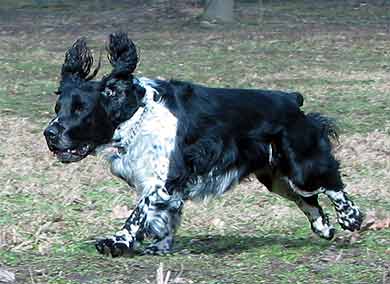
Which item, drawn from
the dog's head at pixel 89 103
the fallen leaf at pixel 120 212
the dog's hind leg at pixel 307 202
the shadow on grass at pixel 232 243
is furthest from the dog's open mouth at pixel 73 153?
the fallen leaf at pixel 120 212

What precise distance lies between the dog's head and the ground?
0.71 meters

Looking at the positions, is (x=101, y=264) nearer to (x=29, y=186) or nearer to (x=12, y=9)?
(x=29, y=186)

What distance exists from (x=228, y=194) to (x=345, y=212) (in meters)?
1.68

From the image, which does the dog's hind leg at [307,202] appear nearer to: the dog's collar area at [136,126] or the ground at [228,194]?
the ground at [228,194]

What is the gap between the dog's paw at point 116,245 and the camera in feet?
23.0

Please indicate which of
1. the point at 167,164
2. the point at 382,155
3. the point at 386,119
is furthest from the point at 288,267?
the point at 386,119

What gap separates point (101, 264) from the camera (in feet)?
22.5

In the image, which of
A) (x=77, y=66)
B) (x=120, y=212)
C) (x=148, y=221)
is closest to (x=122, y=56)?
(x=77, y=66)

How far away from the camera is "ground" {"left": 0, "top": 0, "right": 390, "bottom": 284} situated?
6.83 metres

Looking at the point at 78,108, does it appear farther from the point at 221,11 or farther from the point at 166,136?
the point at 221,11

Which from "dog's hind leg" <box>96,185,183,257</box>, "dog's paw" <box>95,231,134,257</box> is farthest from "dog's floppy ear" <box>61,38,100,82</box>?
"dog's paw" <box>95,231,134,257</box>

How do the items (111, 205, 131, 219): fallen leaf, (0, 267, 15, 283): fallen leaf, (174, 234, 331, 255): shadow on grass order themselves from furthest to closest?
(111, 205, 131, 219): fallen leaf < (174, 234, 331, 255): shadow on grass < (0, 267, 15, 283): fallen leaf

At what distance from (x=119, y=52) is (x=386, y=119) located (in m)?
6.37

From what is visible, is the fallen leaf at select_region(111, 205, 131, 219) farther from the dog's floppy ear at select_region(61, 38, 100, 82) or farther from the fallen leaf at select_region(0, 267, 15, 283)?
the fallen leaf at select_region(0, 267, 15, 283)
